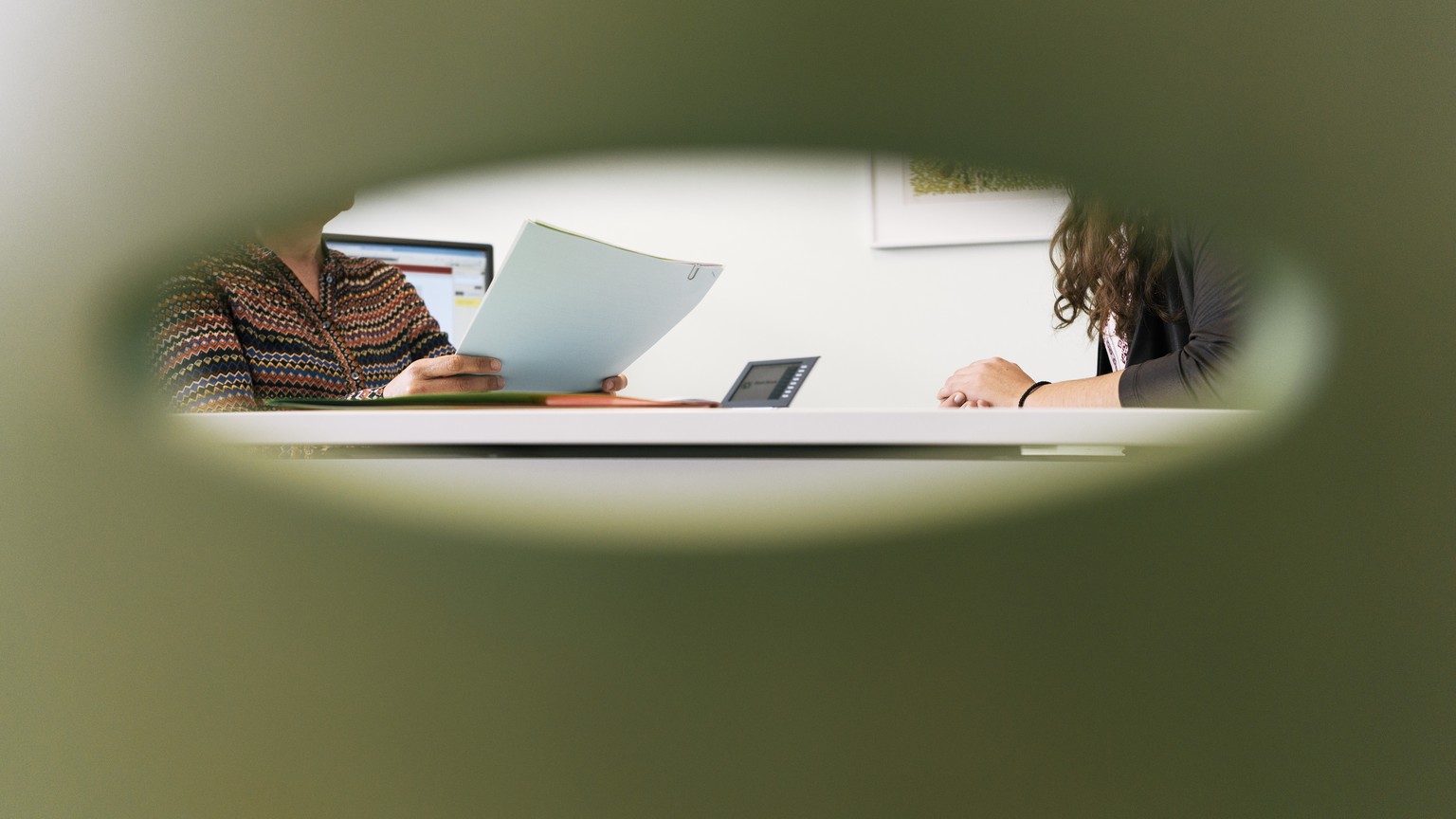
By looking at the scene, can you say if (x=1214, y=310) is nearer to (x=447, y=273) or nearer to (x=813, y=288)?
(x=447, y=273)

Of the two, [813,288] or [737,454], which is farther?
[813,288]

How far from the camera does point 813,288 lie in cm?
234

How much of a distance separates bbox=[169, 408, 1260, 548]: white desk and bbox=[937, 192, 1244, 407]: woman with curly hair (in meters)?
0.03

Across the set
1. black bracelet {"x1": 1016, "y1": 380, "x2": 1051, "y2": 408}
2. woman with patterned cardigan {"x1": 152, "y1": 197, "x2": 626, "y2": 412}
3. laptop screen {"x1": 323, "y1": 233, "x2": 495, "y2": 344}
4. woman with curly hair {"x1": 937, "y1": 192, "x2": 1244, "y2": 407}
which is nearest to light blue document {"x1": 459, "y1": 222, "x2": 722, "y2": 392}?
woman with patterned cardigan {"x1": 152, "y1": 197, "x2": 626, "y2": 412}

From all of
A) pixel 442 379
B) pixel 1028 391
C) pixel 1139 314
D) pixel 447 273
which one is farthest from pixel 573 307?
pixel 447 273

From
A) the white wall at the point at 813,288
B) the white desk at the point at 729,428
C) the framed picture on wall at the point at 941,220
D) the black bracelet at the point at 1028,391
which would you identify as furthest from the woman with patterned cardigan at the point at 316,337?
the framed picture on wall at the point at 941,220

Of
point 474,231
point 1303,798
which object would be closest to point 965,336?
point 474,231

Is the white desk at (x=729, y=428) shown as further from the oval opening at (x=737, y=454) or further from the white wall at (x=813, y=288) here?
the white wall at (x=813, y=288)

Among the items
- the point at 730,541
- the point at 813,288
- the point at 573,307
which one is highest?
the point at 813,288

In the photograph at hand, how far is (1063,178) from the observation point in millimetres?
138

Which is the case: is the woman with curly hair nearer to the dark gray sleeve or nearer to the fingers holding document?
the dark gray sleeve

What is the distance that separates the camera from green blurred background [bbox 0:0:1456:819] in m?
0.13

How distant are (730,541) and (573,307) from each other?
0.50 meters

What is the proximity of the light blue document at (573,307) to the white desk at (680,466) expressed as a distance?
0.29 metres
